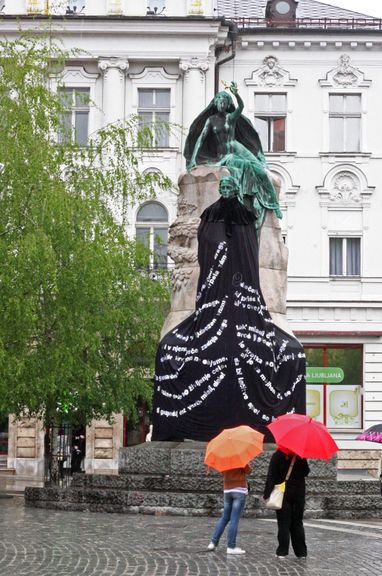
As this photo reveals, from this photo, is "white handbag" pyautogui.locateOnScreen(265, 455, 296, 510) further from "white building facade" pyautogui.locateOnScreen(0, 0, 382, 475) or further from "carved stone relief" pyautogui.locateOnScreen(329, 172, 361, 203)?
"carved stone relief" pyautogui.locateOnScreen(329, 172, 361, 203)

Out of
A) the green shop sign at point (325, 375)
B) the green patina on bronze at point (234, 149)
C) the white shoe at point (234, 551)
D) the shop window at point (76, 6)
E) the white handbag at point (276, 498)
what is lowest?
the white shoe at point (234, 551)

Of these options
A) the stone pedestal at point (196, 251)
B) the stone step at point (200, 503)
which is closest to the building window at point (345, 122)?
the stone pedestal at point (196, 251)

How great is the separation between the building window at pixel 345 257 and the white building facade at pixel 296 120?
43mm

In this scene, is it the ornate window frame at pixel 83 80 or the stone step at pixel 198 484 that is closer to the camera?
the stone step at pixel 198 484

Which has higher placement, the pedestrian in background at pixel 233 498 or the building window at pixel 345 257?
the building window at pixel 345 257

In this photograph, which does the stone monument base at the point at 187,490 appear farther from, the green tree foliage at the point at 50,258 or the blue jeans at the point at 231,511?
the green tree foliage at the point at 50,258

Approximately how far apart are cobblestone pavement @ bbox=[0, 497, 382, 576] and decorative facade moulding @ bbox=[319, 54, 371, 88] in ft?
76.0

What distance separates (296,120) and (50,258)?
17358mm

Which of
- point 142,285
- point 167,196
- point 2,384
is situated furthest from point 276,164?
point 2,384

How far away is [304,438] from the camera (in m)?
11.9

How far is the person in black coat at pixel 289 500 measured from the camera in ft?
39.9

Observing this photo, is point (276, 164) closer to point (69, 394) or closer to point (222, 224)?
point (69, 394)

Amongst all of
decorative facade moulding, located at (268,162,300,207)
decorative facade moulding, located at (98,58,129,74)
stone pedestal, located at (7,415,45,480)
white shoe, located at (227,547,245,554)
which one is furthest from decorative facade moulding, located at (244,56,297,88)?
white shoe, located at (227,547,245,554)

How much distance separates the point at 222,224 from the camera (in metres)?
18.0
